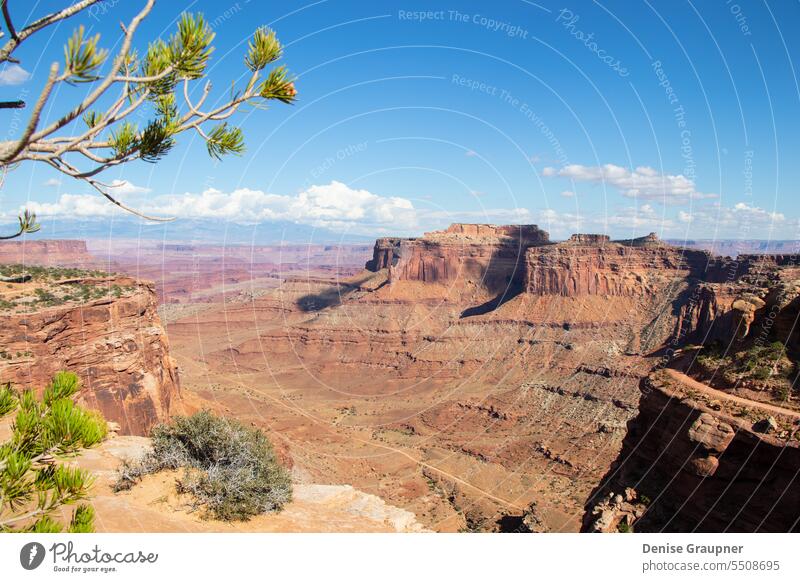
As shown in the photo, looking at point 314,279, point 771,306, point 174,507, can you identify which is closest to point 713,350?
point 771,306

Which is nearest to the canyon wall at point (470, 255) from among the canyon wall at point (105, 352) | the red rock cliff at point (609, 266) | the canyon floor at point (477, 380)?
the canyon floor at point (477, 380)

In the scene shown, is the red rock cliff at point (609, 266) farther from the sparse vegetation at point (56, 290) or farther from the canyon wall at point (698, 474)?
the sparse vegetation at point (56, 290)

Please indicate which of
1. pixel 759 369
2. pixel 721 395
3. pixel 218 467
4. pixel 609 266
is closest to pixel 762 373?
pixel 759 369

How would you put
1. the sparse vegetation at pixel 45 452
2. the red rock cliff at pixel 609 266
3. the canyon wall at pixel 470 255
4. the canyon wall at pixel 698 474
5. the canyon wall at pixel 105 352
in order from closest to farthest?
the sparse vegetation at pixel 45 452 < the canyon wall at pixel 698 474 < the canyon wall at pixel 105 352 < the red rock cliff at pixel 609 266 < the canyon wall at pixel 470 255

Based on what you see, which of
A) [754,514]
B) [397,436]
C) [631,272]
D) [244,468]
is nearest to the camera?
[754,514]

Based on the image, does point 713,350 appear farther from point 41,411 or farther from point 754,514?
point 41,411

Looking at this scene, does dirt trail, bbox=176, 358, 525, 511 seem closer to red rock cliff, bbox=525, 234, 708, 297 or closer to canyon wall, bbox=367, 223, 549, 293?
red rock cliff, bbox=525, 234, 708, 297
